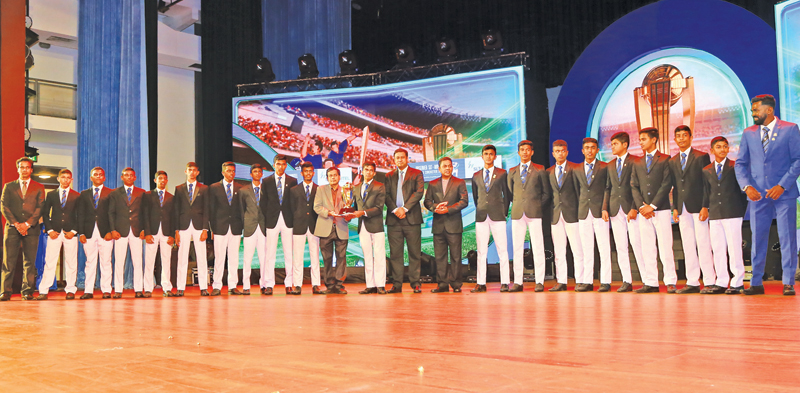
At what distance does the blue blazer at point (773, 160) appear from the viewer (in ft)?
14.4

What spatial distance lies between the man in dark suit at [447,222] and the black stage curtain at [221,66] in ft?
18.2

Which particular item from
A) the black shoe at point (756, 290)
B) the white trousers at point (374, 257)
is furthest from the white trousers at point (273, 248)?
the black shoe at point (756, 290)

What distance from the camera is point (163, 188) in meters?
6.77

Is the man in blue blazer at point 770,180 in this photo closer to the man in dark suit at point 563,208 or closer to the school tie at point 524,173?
the man in dark suit at point 563,208

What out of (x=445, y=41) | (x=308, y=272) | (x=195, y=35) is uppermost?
(x=195, y=35)

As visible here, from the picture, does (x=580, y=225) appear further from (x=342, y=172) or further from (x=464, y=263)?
(x=342, y=172)

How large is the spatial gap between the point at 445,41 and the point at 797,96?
13.9ft

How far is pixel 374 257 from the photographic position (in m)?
6.07

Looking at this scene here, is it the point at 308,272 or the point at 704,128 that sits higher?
the point at 704,128

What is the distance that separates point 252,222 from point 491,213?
242 centimetres

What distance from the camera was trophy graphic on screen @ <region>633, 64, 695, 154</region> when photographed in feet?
24.8

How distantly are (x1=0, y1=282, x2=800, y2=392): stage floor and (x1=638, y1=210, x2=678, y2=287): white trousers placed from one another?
5.39 feet

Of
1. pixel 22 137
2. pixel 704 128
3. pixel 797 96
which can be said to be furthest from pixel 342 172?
pixel 797 96

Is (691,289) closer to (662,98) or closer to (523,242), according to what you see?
(523,242)
